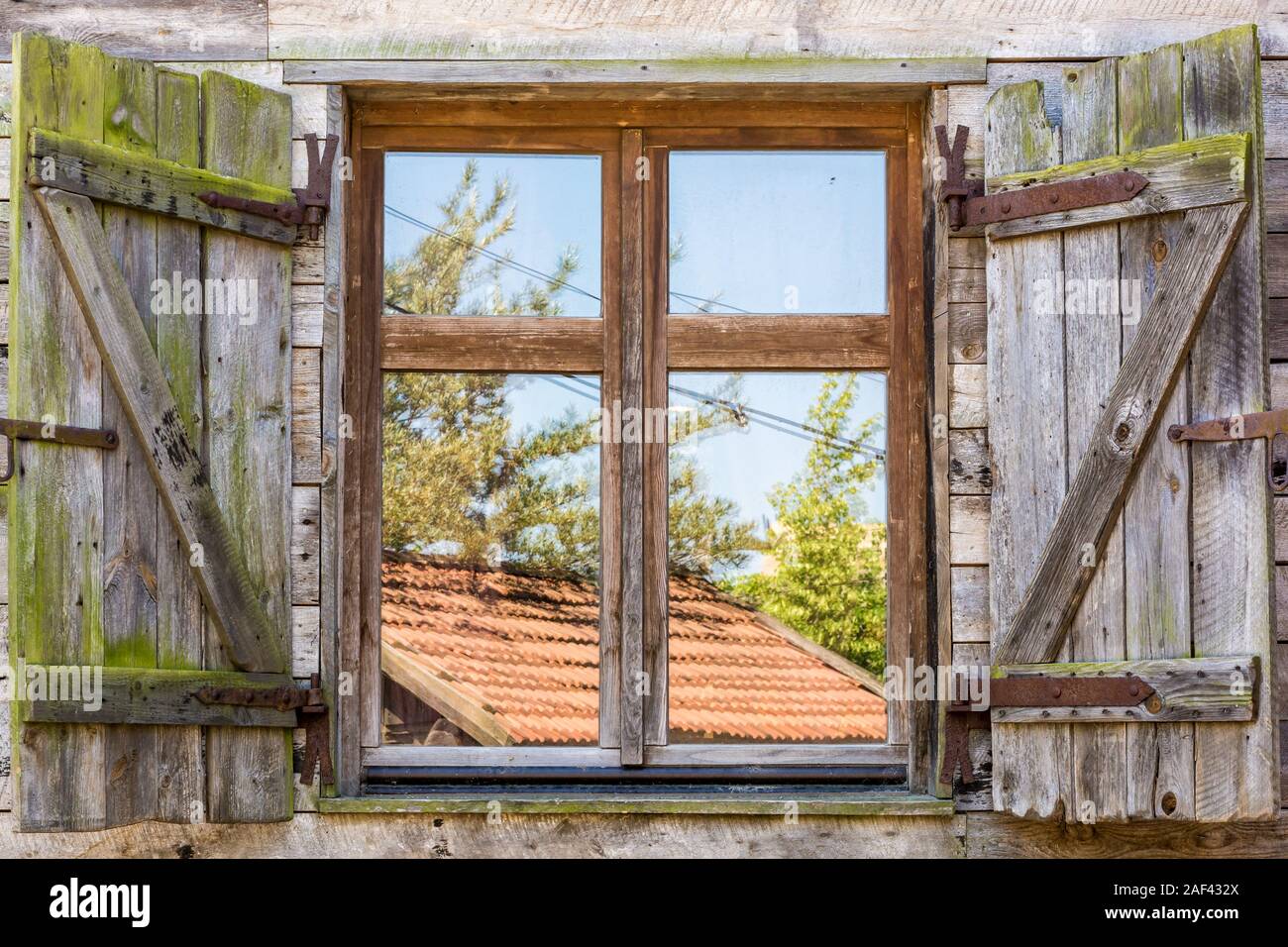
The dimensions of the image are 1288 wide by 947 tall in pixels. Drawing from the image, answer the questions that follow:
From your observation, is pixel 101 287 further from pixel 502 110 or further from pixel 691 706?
pixel 691 706

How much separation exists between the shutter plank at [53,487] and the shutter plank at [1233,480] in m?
2.64

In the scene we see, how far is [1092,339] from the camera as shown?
3053mm

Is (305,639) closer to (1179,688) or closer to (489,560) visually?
(489,560)

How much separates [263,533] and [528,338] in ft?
3.00

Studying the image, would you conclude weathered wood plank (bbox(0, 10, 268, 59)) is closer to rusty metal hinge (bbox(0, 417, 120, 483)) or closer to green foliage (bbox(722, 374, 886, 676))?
rusty metal hinge (bbox(0, 417, 120, 483))

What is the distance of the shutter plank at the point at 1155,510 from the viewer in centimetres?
291

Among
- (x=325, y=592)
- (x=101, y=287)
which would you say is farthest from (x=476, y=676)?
(x=101, y=287)

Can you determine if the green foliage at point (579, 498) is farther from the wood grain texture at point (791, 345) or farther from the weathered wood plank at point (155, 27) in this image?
the weathered wood plank at point (155, 27)

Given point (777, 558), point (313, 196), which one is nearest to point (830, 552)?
point (777, 558)

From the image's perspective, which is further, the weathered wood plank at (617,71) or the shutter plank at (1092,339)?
the weathered wood plank at (617,71)

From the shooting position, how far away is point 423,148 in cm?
355

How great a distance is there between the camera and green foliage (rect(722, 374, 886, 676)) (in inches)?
136

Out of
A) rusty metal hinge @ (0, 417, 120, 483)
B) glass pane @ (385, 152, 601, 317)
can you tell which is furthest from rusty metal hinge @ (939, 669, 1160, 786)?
rusty metal hinge @ (0, 417, 120, 483)

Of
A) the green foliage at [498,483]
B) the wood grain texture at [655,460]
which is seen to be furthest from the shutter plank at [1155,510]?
the wood grain texture at [655,460]
